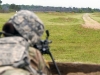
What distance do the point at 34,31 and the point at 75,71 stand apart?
6.83 ft

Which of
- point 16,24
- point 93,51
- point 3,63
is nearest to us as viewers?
point 3,63

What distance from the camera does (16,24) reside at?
2713 mm

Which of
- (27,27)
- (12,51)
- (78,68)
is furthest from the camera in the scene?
(78,68)

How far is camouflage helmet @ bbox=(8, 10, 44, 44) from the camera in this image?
8.90 ft

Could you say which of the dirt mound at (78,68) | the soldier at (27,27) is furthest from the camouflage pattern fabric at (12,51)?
the dirt mound at (78,68)

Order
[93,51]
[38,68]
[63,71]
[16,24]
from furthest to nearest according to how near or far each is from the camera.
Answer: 1. [93,51]
2. [63,71]
3. [38,68]
4. [16,24]

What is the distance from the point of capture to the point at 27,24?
2762 mm

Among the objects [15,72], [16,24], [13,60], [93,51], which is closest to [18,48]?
[13,60]

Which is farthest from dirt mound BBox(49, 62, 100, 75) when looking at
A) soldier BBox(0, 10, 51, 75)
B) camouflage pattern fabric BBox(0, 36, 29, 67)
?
camouflage pattern fabric BBox(0, 36, 29, 67)

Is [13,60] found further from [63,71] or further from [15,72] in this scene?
[63,71]

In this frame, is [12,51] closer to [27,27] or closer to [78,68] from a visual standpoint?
[27,27]

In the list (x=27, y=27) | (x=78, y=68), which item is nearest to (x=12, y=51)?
(x=27, y=27)

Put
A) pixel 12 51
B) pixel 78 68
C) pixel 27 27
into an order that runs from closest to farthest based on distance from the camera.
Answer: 1. pixel 12 51
2. pixel 27 27
3. pixel 78 68

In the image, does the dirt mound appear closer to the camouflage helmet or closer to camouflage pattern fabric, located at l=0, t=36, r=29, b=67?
the camouflage helmet
